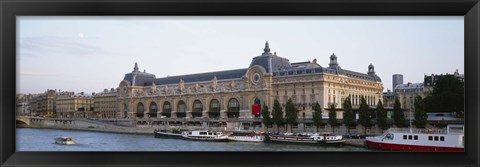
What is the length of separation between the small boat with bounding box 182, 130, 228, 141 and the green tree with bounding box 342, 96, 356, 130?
2.16m

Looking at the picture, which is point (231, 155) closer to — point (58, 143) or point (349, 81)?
point (58, 143)

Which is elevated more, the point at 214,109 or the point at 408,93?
the point at 408,93

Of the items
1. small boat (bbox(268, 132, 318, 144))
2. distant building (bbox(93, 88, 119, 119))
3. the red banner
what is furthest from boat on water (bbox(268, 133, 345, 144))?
distant building (bbox(93, 88, 119, 119))

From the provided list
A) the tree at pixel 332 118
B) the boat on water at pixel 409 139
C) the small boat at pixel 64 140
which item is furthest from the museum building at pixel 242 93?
the small boat at pixel 64 140

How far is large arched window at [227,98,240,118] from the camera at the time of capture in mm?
9289

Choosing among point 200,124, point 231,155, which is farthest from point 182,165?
point 200,124

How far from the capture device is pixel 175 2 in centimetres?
288

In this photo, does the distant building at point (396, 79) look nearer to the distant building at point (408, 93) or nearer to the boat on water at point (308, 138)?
the distant building at point (408, 93)

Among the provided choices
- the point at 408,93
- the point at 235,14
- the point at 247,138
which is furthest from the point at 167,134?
the point at 235,14

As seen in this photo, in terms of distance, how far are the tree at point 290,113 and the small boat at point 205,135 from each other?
1187 mm

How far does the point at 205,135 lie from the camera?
902 cm

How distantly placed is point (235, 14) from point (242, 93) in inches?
256

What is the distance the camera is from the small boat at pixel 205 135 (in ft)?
27.8

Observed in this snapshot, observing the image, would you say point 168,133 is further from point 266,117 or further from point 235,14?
point 235,14
